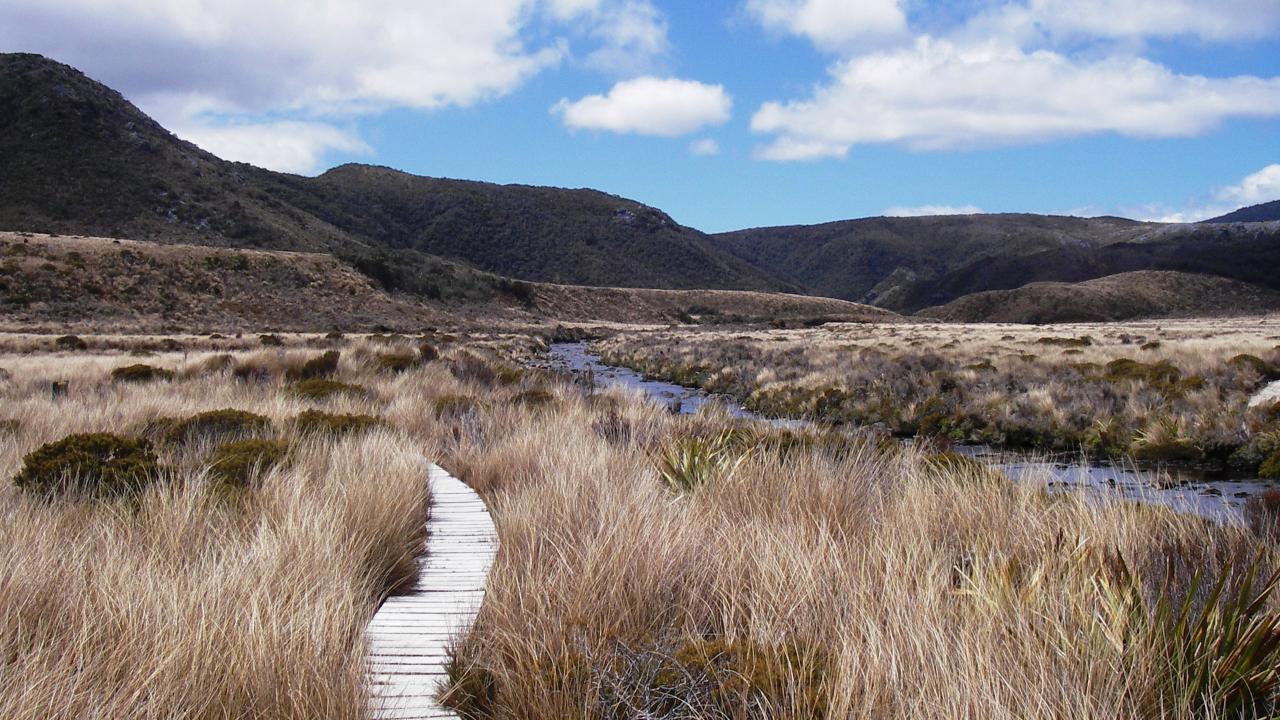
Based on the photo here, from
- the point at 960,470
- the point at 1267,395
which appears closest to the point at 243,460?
the point at 960,470

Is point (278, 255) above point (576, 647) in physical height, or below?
above

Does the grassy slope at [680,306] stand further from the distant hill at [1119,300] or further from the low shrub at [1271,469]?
the low shrub at [1271,469]

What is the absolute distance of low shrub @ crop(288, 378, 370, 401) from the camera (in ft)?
38.5

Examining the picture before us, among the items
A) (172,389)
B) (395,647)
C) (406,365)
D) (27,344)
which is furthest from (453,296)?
(395,647)

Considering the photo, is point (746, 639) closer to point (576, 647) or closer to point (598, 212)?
point (576, 647)

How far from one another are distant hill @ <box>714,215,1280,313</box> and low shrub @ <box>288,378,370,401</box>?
411ft

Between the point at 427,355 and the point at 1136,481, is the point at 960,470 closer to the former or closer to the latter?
the point at 1136,481

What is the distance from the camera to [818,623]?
3168 mm

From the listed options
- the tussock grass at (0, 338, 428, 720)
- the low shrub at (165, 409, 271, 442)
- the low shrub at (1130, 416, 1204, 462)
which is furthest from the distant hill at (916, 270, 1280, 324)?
the tussock grass at (0, 338, 428, 720)

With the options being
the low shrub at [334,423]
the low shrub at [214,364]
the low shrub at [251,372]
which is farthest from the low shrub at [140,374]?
the low shrub at [334,423]

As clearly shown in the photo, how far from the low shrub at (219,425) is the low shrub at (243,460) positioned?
1.24 metres

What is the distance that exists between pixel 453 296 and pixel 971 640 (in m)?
65.3

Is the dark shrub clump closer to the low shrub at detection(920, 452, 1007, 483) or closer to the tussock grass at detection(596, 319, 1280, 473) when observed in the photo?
the tussock grass at detection(596, 319, 1280, 473)

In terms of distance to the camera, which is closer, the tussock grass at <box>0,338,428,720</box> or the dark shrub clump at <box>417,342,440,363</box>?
the tussock grass at <box>0,338,428,720</box>
